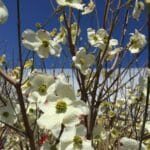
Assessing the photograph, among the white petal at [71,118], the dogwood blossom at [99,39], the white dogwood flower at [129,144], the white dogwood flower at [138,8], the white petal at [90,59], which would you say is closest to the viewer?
the white petal at [71,118]

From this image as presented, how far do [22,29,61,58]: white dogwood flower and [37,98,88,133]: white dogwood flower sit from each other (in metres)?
0.32

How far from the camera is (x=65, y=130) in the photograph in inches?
62.2

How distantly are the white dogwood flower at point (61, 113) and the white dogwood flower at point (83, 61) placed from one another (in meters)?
0.43

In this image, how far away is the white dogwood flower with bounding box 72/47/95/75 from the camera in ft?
6.68

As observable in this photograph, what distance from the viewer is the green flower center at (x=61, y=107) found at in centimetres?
160

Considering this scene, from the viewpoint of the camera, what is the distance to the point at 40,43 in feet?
6.24

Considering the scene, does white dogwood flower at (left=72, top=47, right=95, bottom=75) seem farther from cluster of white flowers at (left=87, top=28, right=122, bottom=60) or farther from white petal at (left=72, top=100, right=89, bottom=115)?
white petal at (left=72, top=100, right=89, bottom=115)

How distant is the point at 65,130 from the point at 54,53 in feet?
1.46

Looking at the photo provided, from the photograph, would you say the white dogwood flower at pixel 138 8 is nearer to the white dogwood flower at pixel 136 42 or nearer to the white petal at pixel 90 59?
the white dogwood flower at pixel 136 42

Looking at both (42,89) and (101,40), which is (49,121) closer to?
(42,89)

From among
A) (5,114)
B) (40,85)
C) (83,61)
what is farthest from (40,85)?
(83,61)

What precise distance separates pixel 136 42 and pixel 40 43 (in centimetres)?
70

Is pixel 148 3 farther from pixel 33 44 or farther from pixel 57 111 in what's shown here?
pixel 33 44

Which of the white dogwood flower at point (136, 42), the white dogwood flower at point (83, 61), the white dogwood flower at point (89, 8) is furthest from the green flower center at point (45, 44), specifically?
the white dogwood flower at point (89, 8)
